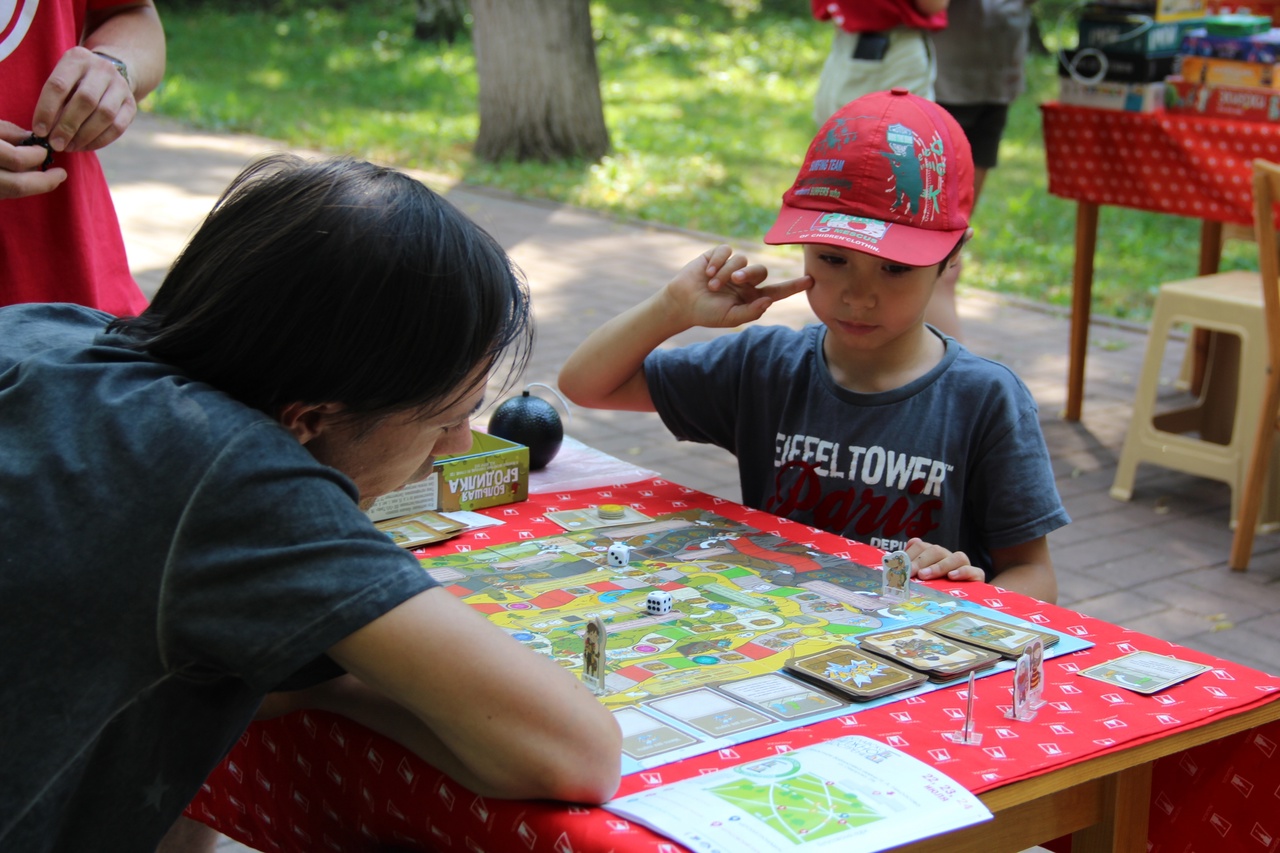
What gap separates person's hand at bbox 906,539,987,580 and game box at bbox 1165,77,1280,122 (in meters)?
3.38

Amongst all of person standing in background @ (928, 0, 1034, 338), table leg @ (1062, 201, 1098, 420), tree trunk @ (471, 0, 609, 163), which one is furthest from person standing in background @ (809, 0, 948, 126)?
tree trunk @ (471, 0, 609, 163)

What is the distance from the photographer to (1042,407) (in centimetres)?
541

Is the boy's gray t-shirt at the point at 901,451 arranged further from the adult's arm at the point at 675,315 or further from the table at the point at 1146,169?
the table at the point at 1146,169

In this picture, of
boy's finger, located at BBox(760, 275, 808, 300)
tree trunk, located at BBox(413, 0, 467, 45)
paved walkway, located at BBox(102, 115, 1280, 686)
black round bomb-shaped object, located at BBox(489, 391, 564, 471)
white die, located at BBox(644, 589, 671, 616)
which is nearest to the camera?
white die, located at BBox(644, 589, 671, 616)

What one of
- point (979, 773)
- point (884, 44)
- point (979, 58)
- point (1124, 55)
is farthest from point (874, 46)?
point (979, 773)

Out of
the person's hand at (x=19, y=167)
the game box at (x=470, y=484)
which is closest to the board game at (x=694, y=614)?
the game box at (x=470, y=484)

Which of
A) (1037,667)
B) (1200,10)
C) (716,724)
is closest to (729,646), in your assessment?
(716,724)

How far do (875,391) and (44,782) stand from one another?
4.96ft

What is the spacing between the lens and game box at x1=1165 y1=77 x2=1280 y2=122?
15.3ft

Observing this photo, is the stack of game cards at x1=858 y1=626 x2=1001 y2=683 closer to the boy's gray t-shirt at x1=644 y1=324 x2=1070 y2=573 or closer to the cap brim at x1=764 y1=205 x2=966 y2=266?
the boy's gray t-shirt at x1=644 y1=324 x2=1070 y2=573

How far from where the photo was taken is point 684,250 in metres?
7.74

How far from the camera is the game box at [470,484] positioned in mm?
2121

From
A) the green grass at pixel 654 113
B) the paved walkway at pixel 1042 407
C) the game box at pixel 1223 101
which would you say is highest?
the game box at pixel 1223 101

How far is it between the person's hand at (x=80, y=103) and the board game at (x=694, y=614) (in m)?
0.85
